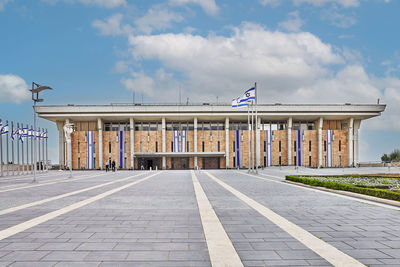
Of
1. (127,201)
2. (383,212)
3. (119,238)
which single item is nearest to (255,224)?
(119,238)

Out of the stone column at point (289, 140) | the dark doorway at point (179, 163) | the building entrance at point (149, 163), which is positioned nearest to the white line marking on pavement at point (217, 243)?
the dark doorway at point (179, 163)

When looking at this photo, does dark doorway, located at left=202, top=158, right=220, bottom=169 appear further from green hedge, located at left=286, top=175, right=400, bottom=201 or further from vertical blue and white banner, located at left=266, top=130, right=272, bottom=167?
green hedge, located at left=286, top=175, right=400, bottom=201

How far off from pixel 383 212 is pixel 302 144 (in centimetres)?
4989

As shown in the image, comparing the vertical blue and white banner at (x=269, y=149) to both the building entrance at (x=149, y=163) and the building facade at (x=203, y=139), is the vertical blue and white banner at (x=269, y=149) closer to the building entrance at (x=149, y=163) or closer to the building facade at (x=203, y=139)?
the building facade at (x=203, y=139)

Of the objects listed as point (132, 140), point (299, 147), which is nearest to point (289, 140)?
point (299, 147)

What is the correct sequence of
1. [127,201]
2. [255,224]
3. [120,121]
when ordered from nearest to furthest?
[255,224] → [127,201] → [120,121]

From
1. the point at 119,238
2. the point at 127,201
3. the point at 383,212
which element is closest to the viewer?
the point at 119,238

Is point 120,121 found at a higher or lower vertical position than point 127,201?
higher

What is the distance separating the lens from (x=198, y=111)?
179 ft

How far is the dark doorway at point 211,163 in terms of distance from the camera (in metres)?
57.1

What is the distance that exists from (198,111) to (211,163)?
10.4 m

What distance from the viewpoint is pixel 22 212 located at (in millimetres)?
8750

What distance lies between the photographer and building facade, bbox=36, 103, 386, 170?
54.7 metres

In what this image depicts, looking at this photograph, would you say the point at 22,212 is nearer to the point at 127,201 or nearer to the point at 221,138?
the point at 127,201
